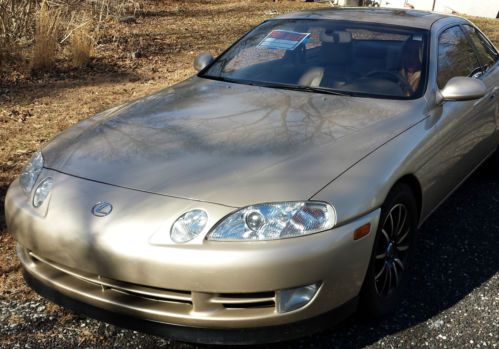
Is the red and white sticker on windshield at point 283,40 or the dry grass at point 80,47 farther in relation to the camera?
the dry grass at point 80,47

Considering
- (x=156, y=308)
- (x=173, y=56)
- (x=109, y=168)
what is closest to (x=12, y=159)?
(x=109, y=168)

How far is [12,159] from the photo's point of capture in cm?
480

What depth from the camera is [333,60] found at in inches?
151

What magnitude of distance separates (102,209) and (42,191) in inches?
16.9

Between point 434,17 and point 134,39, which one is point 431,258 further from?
point 134,39

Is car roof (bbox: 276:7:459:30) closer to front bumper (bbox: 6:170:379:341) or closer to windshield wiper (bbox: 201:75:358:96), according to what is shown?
windshield wiper (bbox: 201:75:358:96)

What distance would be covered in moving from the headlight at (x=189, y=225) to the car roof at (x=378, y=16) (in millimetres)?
2368

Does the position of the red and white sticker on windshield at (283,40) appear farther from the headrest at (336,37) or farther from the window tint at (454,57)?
the window tint at (454,57)

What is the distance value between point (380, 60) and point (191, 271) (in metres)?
2.19

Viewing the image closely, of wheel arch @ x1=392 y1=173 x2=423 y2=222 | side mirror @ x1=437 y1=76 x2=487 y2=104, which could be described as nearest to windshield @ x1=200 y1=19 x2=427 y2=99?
side mirror @ x1=437 y1=76 x2=487 y2=104

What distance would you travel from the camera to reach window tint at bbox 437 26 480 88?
3.84 m

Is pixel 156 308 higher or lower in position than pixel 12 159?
higher

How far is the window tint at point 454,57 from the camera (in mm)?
3838

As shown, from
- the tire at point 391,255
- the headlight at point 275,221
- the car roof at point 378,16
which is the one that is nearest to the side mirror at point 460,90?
the car roof at point 378,16
